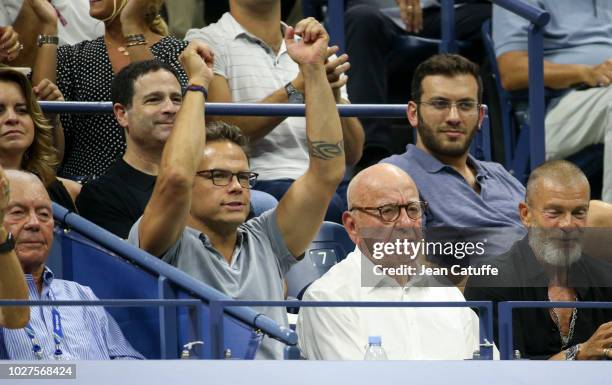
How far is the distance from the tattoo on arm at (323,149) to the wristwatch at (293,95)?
2.81ft

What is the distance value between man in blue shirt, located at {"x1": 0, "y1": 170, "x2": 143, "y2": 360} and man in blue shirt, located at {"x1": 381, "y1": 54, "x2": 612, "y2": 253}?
132cm

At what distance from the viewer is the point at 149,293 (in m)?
4.46

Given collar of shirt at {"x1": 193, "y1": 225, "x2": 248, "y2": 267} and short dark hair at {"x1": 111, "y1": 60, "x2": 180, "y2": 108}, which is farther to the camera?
short dark hair at {"x1": 111, "y1": 60, "x2": 180, "y2": 108}

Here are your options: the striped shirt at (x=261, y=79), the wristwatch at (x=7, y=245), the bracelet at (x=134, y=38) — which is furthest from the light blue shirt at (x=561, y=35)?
the wristwatch at (x=7, y=245)

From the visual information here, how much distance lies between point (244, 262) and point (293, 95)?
1.08 metres

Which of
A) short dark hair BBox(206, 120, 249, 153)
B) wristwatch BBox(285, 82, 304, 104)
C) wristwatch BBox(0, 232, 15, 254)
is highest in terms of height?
wristwatch BBox(285, 82, 304, 104)

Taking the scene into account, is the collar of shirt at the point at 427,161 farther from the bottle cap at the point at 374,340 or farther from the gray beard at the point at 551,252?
the bottle cap at the point at 374,340

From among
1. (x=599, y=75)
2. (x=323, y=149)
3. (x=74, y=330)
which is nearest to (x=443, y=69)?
(x=323, y=149)

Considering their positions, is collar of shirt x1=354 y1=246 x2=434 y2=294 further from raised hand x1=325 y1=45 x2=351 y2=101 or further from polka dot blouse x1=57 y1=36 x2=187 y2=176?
polka dot blouse x1=57 y1=36 x2=187 y2=176

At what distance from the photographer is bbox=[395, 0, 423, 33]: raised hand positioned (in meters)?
6.80

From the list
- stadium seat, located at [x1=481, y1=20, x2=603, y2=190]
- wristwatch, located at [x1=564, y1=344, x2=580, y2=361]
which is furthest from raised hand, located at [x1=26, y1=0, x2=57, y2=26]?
wristwatch, located at [x1=564, y1=344, x2=580, y2=361]

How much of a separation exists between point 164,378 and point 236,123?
233 cm

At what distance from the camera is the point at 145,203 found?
16.5 ft

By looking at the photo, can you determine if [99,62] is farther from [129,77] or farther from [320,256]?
[320,256]
